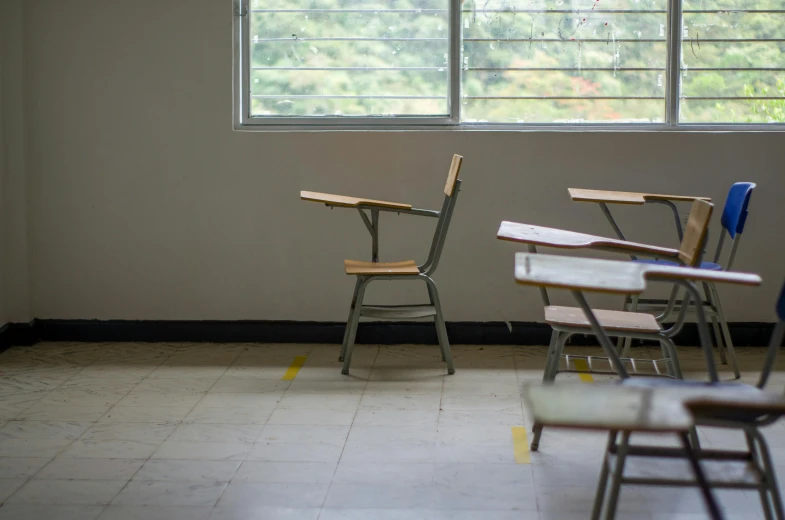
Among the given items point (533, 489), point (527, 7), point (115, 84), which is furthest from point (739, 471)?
point (115, 84)

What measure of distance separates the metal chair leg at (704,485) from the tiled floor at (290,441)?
933 millimetres

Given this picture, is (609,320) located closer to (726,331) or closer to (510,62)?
(726,331)

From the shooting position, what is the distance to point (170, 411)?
374cm

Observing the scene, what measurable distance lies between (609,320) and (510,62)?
2.13 metres

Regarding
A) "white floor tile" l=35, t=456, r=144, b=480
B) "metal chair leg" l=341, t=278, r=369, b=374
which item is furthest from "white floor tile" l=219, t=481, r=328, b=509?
"metal chair leg" l=341, t=278, r=369, b=374

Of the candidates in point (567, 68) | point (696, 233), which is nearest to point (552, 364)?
point (696, 233)

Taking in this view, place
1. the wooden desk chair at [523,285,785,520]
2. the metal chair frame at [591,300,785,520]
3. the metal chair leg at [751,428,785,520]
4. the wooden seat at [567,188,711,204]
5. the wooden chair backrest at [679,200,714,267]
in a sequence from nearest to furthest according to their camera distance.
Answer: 1. the wooden desk chair at [523,285,785,520]
2. the metal chair frame at [591,300,785,520]
3. the metal chair leg at [751,428,785,520]
4. the wooden chair backrest at [679,200,714,267]
5. the wooden seat at [567,188,711,204]

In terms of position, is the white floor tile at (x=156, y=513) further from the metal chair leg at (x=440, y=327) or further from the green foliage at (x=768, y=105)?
the green foliage at (x=768, y=105)

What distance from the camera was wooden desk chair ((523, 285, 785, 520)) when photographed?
5.52 ft

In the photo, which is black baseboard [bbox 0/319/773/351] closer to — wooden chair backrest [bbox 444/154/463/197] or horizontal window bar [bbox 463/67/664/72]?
wooden chair backrest [bbox 444/154/463/197]

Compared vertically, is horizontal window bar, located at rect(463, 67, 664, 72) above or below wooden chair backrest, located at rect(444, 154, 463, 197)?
above

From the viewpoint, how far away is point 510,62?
4879 millimetres

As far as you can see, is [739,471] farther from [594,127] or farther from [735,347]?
[594,127]

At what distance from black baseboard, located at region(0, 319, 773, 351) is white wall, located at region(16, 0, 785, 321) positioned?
6 cm
